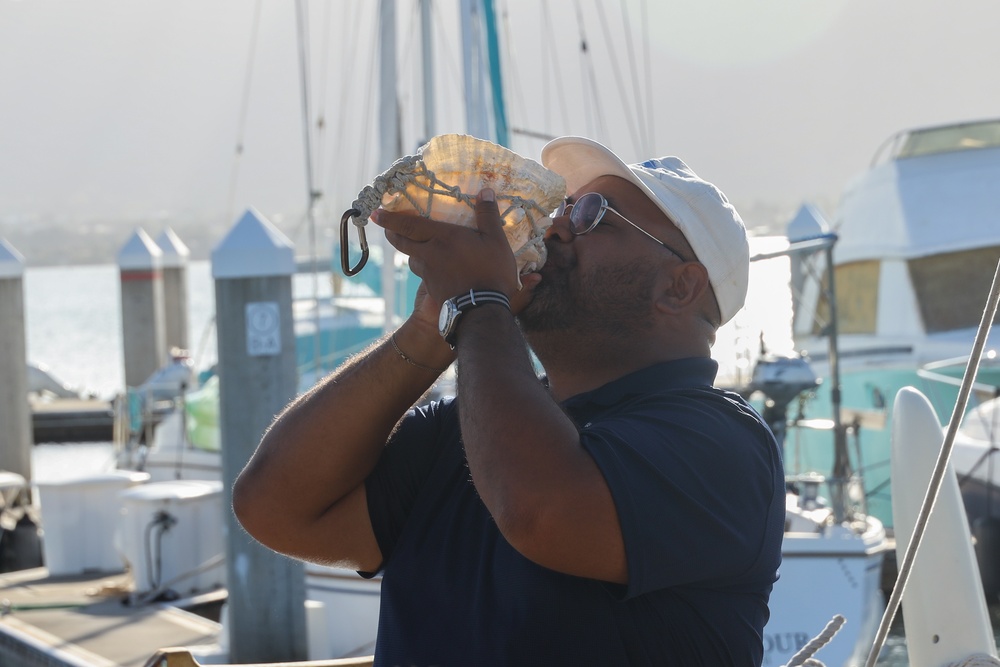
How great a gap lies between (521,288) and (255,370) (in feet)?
15.2

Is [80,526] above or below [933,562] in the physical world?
below

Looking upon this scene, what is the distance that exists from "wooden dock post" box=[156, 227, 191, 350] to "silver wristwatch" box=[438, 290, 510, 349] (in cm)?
1790

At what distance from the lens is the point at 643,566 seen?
161 cm

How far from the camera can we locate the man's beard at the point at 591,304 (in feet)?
6.57

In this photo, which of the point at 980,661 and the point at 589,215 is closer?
the point at 589,215

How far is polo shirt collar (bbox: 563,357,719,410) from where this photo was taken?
195 centimetres

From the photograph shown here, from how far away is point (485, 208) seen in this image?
1.85 m

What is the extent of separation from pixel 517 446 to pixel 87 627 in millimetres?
6705

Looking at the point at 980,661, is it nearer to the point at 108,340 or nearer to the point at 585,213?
the point at 585,213

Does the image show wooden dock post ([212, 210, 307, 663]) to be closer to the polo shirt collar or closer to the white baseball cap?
the white baseball cap

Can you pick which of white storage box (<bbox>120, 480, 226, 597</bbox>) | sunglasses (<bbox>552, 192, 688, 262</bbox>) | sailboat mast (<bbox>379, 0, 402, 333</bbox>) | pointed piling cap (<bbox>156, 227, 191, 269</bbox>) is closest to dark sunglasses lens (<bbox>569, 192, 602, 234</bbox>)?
sunglasses (<bbox>552, 192, 688, 262</bbox>)

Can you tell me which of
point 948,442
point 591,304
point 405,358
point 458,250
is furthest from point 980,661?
point 458,250

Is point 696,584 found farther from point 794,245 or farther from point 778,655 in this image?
Answer: point 794,245

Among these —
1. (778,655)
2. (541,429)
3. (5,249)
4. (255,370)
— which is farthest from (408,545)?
(5,249)
